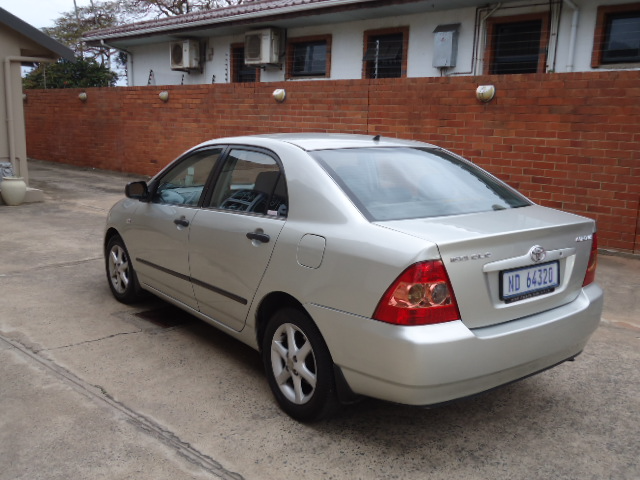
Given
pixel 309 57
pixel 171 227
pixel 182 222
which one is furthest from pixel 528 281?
pixel 309 57

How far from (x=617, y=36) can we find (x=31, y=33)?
1011cm

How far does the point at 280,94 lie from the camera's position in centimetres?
1098

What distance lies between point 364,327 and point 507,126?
6066 mm

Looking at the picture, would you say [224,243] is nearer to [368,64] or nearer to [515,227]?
[515,227]

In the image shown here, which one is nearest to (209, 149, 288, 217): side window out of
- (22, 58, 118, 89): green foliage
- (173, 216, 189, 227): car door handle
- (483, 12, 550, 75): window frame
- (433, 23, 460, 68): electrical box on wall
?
(173, 216, 189, 227): car door handle

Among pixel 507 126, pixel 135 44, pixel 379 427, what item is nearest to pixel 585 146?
pixel 507 126

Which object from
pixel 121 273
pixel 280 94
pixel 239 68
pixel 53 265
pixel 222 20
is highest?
pixel 222 20

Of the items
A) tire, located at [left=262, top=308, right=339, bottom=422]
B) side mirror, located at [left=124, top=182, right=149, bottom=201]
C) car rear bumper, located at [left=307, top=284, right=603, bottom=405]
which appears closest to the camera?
car rear bumper, located at [left=307, top=284, right=603, bottom=405]

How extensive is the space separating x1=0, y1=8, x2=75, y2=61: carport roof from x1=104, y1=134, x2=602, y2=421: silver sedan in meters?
8.43

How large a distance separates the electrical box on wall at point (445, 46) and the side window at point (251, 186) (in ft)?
28.2

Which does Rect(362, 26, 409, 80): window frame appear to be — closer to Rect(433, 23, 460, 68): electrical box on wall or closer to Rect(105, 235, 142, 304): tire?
Rect(433, 23, 460, 68): electrical box on wall

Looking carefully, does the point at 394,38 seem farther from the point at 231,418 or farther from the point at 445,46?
the point at 231,418

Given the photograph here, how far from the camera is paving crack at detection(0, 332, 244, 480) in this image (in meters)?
2.83

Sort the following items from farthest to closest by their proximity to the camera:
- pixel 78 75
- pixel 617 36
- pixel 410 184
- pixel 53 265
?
pixel 78 75, pixel 617 36, pixel 53 265, pixel 410 184
